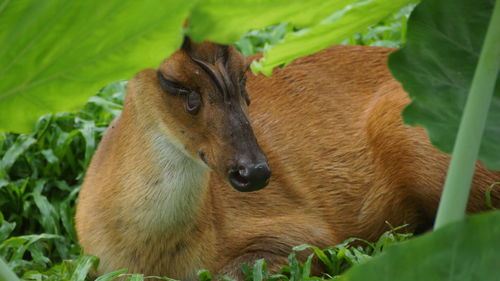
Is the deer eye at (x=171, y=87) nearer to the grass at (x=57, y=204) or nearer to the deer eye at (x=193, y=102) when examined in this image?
the deer eye at (x=193, y=102)

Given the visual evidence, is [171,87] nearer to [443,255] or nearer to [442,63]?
[442,63]

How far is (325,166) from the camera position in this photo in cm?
457

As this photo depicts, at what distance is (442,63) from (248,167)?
2.25 meters

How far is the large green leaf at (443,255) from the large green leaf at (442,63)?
11.6 inches

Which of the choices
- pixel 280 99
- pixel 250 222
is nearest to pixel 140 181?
pixel 250 222

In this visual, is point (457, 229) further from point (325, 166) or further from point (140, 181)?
point (325, 166)

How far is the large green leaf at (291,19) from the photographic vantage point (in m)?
0.74

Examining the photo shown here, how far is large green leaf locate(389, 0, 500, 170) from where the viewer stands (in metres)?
1.01

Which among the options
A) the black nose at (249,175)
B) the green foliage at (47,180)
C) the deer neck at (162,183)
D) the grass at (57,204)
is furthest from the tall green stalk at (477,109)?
the green foliage at (47,180)

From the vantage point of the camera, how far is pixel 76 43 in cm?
80

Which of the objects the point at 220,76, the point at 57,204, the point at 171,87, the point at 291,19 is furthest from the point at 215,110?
the point at 291,19

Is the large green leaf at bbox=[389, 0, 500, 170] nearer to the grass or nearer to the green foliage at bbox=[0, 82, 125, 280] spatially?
the grass

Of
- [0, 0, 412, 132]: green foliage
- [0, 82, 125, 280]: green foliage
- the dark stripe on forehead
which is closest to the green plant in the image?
[0, 0, 412, 132]: green foliage

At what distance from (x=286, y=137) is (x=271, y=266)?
0.69 m
